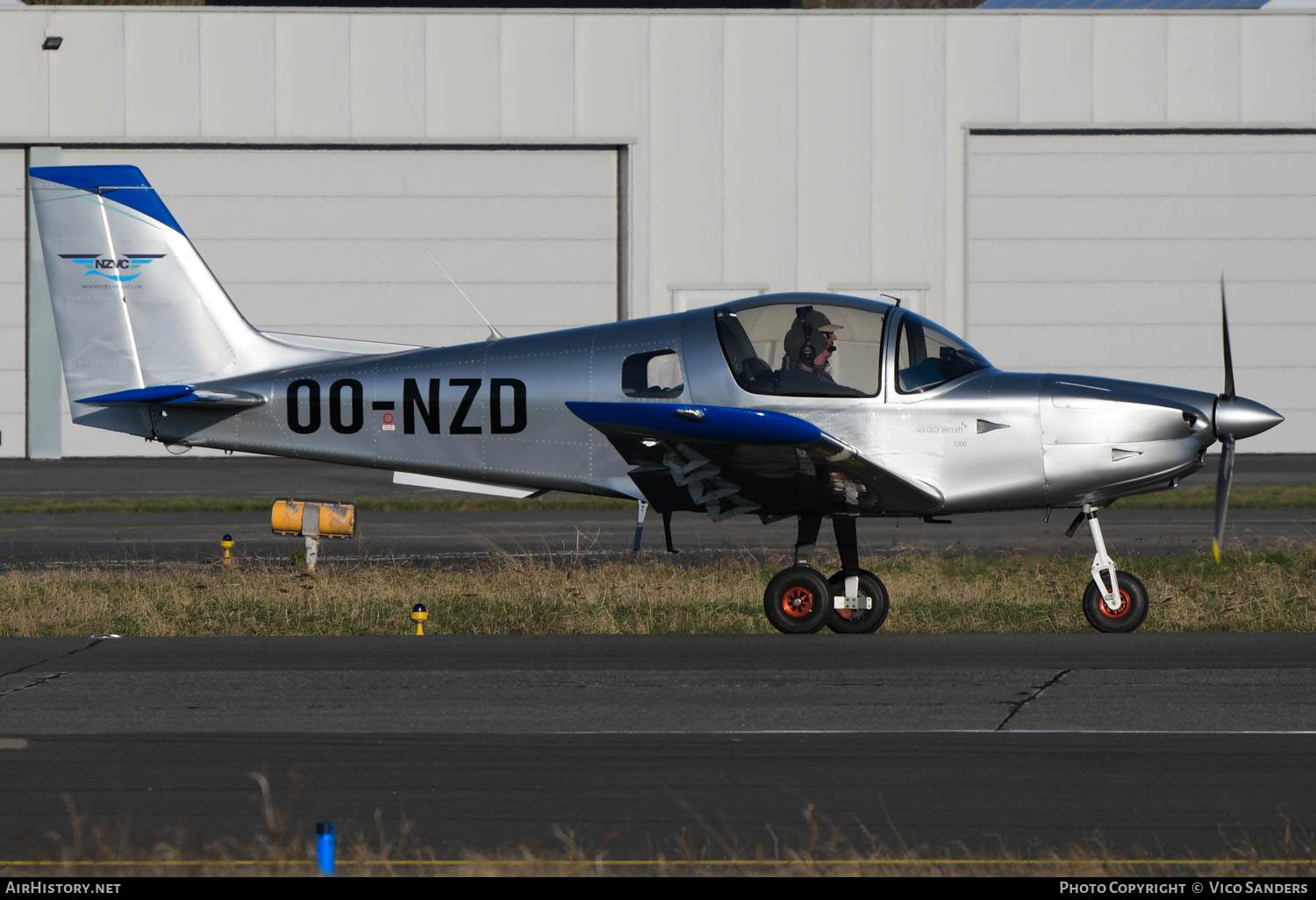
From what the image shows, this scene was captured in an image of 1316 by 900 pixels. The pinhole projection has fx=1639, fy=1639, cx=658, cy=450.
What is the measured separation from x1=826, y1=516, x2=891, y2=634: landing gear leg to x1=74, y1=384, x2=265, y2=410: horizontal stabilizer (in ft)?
16.0

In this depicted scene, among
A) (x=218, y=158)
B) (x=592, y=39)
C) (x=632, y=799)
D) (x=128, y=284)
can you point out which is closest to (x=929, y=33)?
(x=592, y=39)

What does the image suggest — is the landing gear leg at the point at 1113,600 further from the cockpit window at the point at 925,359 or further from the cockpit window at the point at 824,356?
the cockpit window at the point at 824,356

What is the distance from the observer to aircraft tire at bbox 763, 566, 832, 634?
39.6 feet

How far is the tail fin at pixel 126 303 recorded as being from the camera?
44.8 ft

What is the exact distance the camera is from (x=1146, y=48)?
Answer: 32.4 meters

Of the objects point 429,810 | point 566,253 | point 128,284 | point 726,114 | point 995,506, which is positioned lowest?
point 429,810

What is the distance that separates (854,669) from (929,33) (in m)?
24.3

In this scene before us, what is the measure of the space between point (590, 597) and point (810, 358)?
331 cm

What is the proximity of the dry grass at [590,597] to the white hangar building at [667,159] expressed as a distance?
1646 cm

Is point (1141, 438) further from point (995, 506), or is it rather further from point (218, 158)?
point (218, 158)

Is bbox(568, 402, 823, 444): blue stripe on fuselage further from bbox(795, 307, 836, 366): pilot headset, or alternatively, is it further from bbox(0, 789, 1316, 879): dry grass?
bbox(0, 789, 1316, 879): dry grass

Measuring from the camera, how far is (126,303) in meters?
13.7

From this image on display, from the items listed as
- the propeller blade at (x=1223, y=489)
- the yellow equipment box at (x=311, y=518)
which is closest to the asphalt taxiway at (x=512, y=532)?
the yellow equipment box at (x=311, y=518)

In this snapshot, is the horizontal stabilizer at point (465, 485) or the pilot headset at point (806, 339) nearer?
the pilot headset at point (806, 339)
